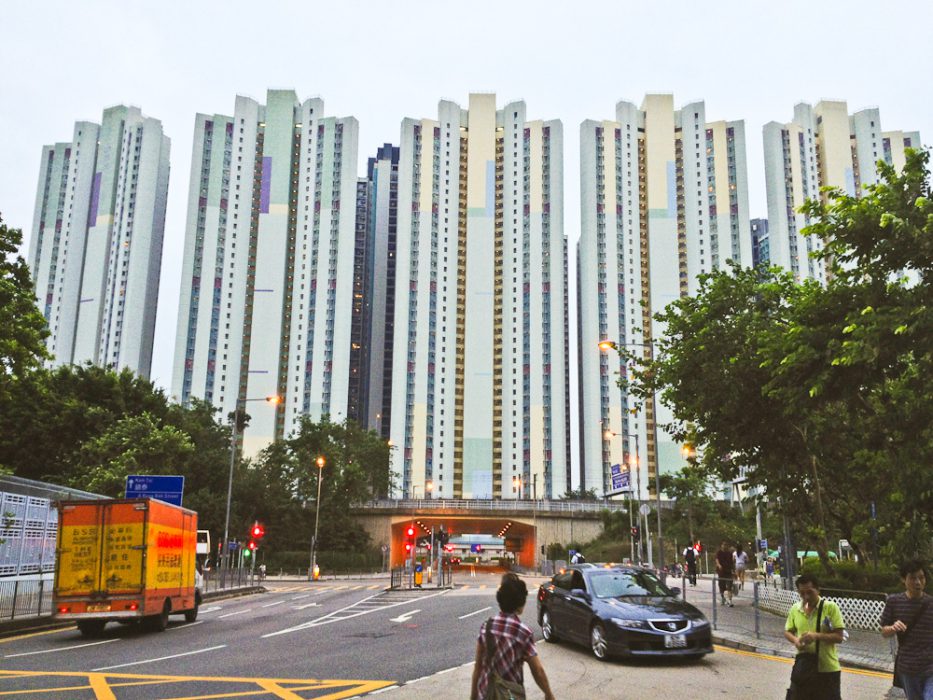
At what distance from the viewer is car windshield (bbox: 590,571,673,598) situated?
1338 cm

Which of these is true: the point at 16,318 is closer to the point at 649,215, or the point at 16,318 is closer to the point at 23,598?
the point at 23,598

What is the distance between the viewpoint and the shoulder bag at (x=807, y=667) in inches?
260

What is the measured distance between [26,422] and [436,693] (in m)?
43.6

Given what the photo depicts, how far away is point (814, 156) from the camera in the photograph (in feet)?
429

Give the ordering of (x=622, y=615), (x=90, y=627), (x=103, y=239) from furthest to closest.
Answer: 1. (x=103, y=239)
2. (x=90, y=627)
3. (x=622, y=615)

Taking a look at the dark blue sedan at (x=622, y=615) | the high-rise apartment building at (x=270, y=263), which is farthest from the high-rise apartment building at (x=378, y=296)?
the dark blue sedan at (x=622, y=615)

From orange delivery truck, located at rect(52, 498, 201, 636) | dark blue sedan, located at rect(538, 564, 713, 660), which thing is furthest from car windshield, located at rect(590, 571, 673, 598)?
orange delivery truck, located at rect(52, 498, 201, 636)

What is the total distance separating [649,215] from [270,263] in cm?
6350

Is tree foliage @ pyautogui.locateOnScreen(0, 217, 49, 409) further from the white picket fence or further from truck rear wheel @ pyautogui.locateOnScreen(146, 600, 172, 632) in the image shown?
the white picket fence

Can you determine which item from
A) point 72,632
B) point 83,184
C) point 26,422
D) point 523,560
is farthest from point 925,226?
point 83,184

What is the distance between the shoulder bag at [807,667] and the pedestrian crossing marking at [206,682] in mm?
5313

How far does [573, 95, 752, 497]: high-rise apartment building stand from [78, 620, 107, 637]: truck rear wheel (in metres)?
110

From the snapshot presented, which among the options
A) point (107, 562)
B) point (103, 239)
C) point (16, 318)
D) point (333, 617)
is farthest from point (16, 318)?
point (103, 239)

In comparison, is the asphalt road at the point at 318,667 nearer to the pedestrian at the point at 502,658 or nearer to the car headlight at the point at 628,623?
the car headlight at the point at 628,623
